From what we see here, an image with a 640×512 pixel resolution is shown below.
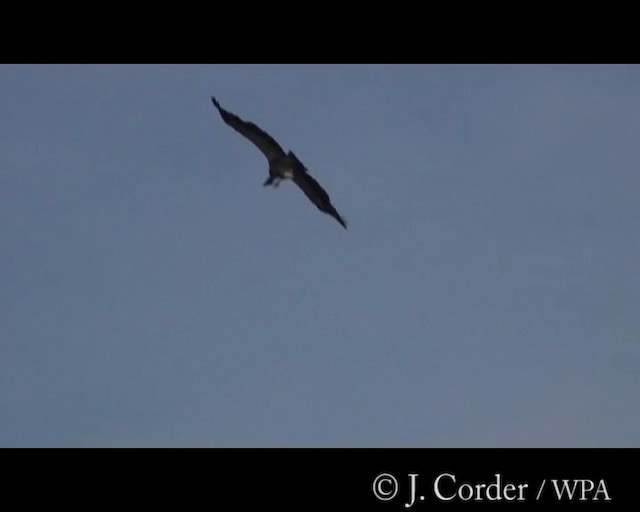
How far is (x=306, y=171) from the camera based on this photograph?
92.5ft

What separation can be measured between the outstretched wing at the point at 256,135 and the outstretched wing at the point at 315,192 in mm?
583

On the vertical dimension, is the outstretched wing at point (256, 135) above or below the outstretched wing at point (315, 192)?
above

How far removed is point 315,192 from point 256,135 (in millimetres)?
1603

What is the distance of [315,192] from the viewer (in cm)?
2850

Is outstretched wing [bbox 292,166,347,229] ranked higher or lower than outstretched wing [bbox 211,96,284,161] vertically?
lower

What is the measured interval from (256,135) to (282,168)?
827 millimetres

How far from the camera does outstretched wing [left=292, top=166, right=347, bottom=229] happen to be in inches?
1115

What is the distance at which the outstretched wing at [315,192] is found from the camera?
28.3m
